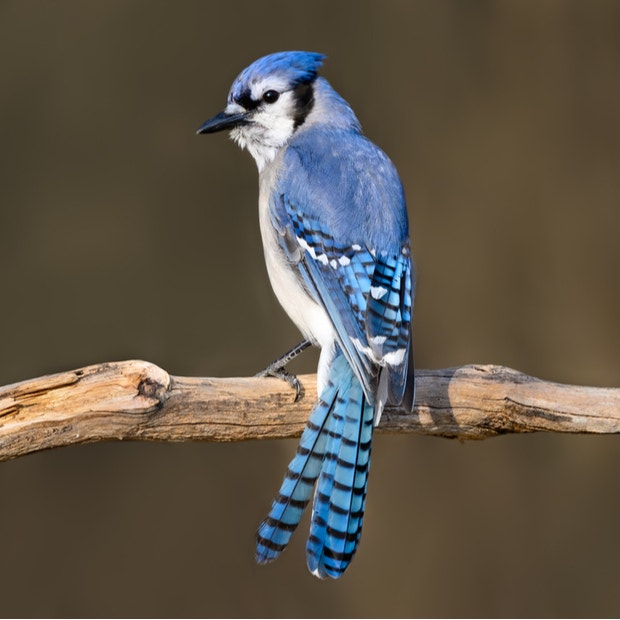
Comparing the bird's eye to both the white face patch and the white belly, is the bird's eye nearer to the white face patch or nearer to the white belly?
the white face patch

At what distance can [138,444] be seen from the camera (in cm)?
303

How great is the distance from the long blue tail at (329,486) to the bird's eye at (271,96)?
70 centimetres

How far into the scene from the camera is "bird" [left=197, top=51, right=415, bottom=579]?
184cm

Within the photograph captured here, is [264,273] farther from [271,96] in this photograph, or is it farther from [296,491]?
[296,491]

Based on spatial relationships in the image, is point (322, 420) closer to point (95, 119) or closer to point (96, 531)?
point (96, 531)

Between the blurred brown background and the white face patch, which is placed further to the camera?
the blurred brown background

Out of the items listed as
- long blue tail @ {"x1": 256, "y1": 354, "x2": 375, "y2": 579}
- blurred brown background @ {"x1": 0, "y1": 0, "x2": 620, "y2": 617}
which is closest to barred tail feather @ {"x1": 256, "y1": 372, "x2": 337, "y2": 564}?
long blue tail @ {"x1": 256, "y1": 354, "x2": 375, "y2": 579}

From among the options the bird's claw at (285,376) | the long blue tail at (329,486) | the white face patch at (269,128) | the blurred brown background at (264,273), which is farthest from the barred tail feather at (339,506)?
the blurred brown background at (264,273)

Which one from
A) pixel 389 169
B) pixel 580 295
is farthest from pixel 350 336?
pixel 580 295

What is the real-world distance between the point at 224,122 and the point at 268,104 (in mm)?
106

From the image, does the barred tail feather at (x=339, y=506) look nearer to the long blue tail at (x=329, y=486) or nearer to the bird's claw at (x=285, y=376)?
the long blue tail at (x=329, y=486)

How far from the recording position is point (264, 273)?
312cm

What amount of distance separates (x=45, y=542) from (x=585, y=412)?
63.1 inches

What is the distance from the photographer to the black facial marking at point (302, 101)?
7.50 ft
